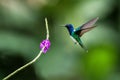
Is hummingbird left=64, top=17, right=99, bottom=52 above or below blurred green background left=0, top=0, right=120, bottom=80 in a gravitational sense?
below

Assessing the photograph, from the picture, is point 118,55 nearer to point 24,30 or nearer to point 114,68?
point 114,68

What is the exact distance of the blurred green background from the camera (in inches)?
114

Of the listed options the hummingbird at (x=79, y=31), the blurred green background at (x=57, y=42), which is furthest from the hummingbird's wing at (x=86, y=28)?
the blurred green background at (x=57, y=42)

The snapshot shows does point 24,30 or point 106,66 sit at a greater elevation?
point 24,30

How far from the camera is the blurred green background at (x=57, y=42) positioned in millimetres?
2906

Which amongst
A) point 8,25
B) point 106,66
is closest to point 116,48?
point 106,66

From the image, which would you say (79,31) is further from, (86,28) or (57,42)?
(57,42)

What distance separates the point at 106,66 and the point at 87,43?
0.88 feet

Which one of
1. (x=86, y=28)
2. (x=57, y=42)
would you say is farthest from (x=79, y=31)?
(x=57, y=42)

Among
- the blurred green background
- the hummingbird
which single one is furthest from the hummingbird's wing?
the blurred green background

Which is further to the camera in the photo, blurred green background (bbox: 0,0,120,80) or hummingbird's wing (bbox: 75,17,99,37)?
blurred green background (bbox: 0,0,120,80)

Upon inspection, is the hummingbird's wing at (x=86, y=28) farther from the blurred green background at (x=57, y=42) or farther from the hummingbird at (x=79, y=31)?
the blurred green background at (x=57, y=42)

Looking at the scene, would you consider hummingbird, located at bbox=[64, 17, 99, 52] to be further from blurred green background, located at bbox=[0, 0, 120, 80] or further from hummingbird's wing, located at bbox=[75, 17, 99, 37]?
blurred green background, located at bbox=[0, 0, 120, 80]

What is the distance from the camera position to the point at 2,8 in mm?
3168
